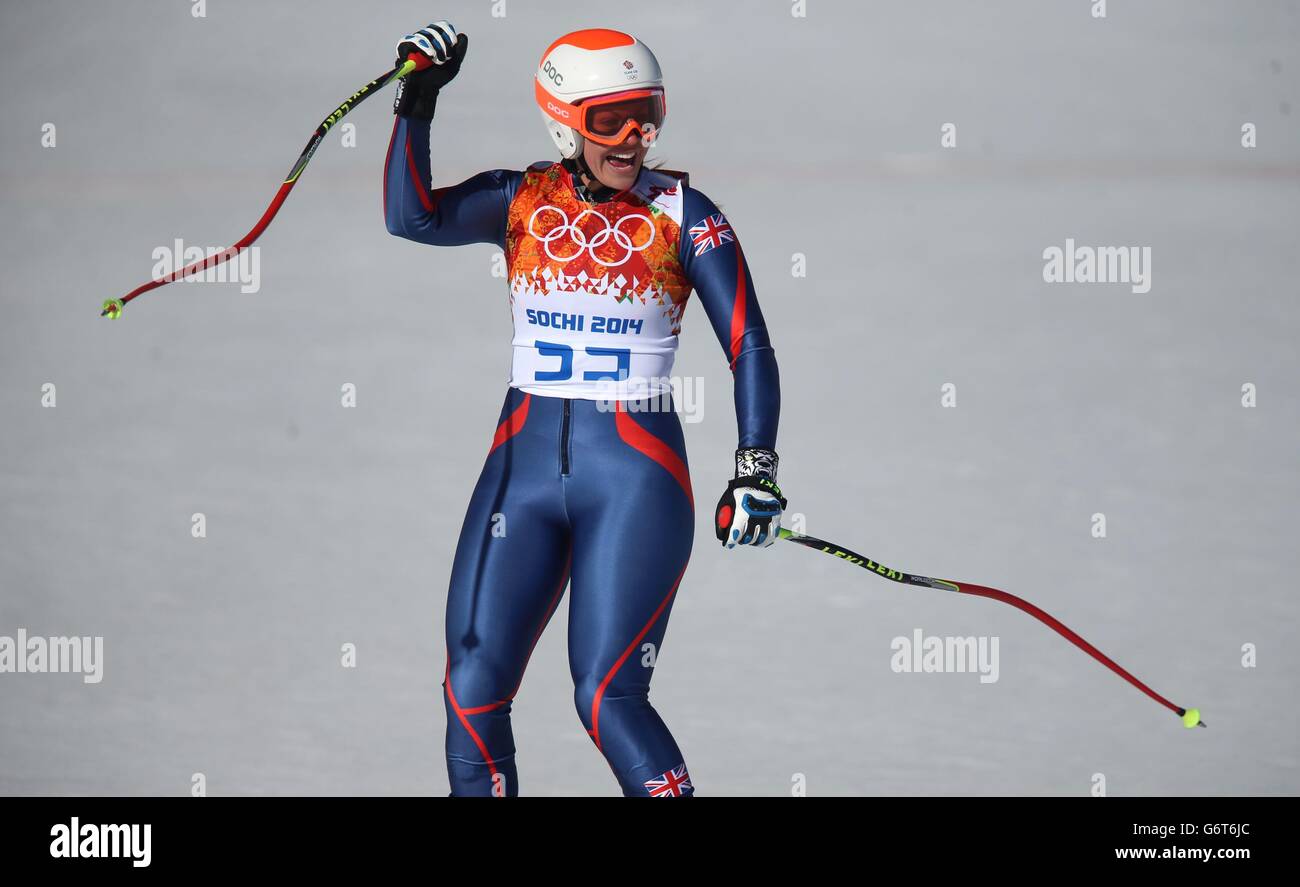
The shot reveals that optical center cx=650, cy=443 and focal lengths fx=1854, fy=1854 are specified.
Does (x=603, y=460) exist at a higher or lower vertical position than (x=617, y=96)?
lower

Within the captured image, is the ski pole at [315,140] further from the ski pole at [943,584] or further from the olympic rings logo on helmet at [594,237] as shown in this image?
the ski pole at [943,584]

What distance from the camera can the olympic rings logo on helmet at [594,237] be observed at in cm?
425

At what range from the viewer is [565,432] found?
4273 millimetres

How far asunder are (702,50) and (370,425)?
791cm

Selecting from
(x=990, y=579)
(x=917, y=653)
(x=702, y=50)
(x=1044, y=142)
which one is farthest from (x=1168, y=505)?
(x=702, y=50)

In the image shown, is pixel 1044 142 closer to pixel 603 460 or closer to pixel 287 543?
pixel 287 543

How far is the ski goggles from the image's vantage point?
4.18 m

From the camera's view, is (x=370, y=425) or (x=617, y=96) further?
(x=370, y=425)

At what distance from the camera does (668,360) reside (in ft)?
14.4

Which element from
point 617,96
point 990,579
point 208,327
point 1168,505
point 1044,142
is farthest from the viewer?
point 1044,142

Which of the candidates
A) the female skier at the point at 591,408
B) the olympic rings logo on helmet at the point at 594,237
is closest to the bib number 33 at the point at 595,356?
the female skier at the point at 591,408

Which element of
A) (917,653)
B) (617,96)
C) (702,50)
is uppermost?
Answer: (702,50)

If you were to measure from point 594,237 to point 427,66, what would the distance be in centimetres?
54

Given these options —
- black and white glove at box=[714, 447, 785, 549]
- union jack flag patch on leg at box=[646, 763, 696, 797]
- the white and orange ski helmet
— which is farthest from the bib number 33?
union jack flag patch on leg at box=[646, 763, 696, 797]
